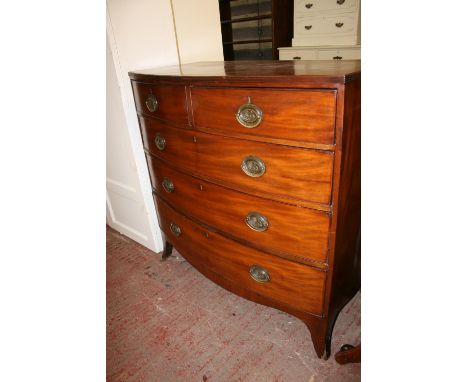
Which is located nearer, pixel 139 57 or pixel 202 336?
pixel 202 336

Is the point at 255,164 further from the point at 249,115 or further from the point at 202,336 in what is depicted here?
the point at 202,336

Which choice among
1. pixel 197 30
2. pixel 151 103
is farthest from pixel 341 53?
pixel 151 103

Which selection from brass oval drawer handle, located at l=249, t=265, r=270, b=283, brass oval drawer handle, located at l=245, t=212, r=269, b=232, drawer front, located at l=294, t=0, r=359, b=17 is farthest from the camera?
drawer front, located at l=294, t=0, r=359, b=17

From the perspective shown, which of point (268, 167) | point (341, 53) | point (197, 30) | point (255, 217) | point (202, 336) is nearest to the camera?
point (268, 167)

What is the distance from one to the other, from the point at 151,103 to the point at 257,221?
793 mm

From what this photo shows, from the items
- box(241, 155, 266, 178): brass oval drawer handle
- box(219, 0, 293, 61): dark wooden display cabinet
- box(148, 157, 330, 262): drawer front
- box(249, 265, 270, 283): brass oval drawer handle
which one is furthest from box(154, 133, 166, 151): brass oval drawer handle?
box(219, 0, 293, 61): dark wooden display cabinet

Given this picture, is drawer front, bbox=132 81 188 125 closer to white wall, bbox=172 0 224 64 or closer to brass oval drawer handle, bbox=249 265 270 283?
white wall, bbox=172 0 224 64

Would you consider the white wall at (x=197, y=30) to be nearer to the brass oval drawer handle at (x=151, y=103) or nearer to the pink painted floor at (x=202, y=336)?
the brass oval drawer handle at (x=151, y=103)

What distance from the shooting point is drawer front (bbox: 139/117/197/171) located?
4.79ft

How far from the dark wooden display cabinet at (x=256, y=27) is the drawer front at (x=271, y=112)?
320 cm

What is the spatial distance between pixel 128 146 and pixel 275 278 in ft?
4.19

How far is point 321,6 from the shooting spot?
3510 mm
